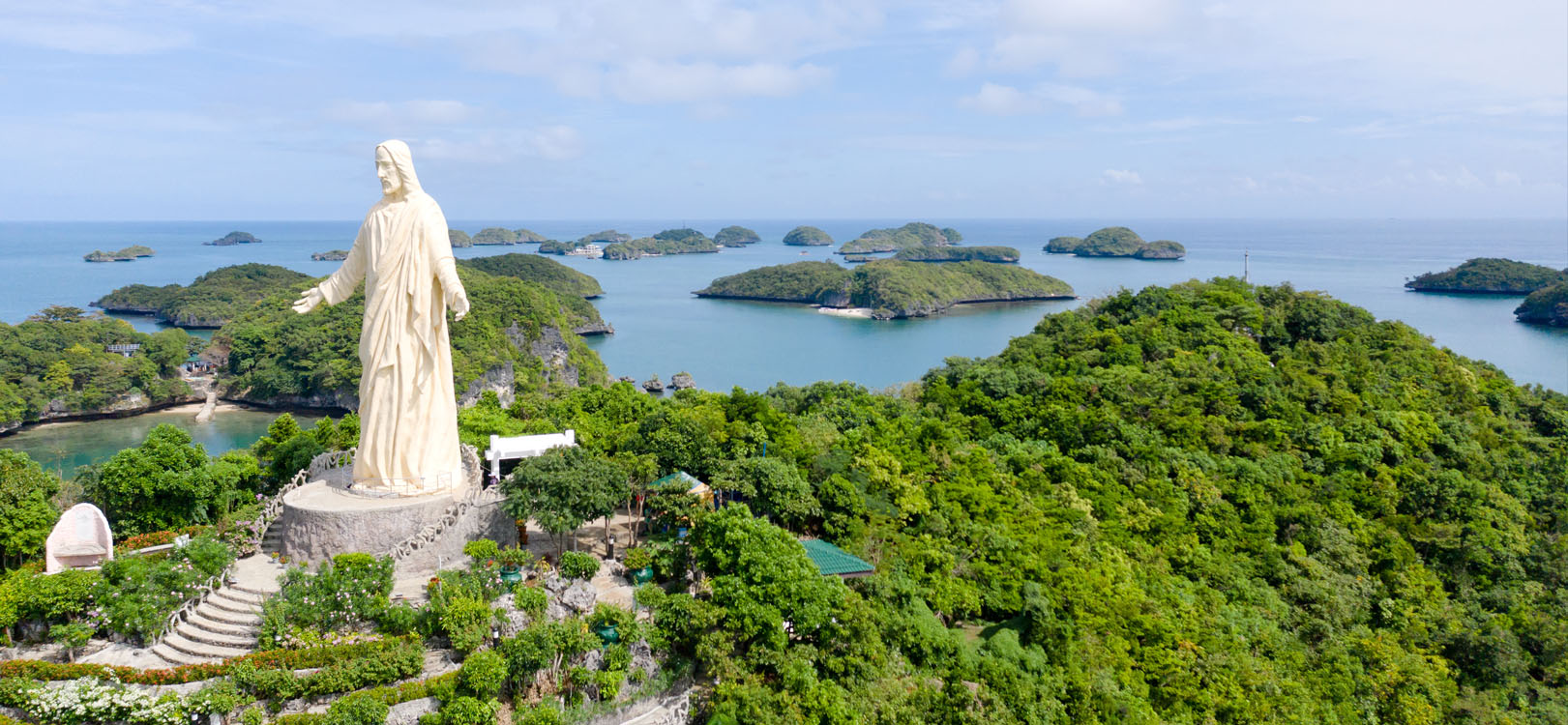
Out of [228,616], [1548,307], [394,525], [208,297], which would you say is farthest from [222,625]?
[1548,307]

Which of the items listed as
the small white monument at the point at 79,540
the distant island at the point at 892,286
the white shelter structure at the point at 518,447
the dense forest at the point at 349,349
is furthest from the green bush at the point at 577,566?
the distant island at the point at 892,286

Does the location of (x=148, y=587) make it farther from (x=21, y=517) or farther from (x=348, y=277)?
A: (x=348, y=277)

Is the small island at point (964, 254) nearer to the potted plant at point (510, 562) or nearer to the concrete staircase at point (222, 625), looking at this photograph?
the potted plant at point (510, 562)

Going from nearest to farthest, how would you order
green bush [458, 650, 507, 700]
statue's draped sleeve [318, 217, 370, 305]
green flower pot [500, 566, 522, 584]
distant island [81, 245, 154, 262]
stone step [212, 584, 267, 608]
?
green bush [458, 650, 507, 700], stone step [212, 584, 267, 608], green flower pot [500, 566, 522, 584], statue's draped sleeve [318, 217, 370, 305], distant island [81, 245, 154, 262]

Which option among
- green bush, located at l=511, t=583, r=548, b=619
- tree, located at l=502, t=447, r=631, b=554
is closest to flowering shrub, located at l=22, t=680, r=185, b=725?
green bush, located at l=511, t=583, r=548, b=619

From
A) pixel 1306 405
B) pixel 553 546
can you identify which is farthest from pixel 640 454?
pixel 1306 405

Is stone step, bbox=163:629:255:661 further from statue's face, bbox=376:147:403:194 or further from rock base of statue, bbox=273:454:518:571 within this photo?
statue's face, bbox=376:147:403:194

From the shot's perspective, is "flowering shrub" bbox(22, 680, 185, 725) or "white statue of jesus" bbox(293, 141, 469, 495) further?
"white statue of jesus" bbox(293, 141, 469, 495)
